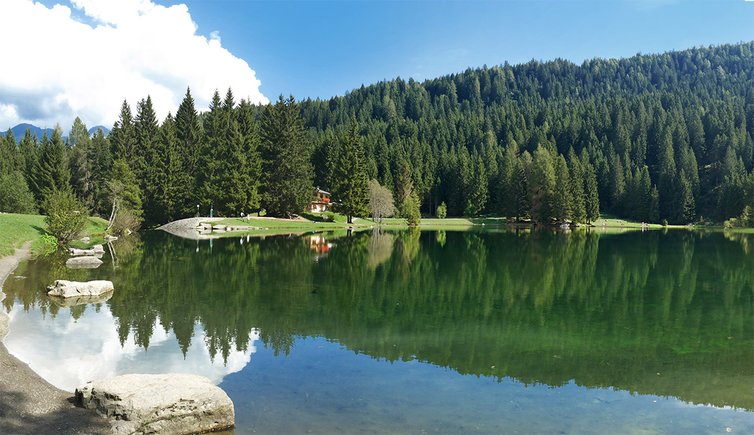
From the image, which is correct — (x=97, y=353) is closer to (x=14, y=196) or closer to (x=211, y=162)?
(x=14, y=196)

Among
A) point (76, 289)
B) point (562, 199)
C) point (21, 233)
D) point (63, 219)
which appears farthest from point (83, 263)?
point (562, 199)

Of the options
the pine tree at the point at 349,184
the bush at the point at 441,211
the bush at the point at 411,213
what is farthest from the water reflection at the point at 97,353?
the bush at the point at 441,211

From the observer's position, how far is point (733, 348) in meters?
14.2

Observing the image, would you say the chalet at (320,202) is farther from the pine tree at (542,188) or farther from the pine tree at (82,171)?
the pine tree at (542,188)

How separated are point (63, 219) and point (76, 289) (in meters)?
25.7

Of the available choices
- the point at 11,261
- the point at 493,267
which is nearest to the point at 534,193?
the point at 493,267

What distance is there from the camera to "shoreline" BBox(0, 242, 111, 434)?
808 centimetres

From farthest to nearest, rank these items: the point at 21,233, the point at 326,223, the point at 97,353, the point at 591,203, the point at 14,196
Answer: the point at 591,203
the point at 326,223
the point at 14,196
the point at 21,233
the point at 97,353

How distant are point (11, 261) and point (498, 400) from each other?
32176mm

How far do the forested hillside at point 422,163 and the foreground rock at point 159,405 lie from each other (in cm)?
6102

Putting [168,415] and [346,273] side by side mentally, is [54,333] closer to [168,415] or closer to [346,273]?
[168,415]

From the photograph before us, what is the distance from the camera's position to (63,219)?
137 feet

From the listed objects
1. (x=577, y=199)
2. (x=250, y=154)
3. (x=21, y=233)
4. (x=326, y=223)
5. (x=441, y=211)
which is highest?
(x=250, y=154)

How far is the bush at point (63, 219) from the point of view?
136 ft
